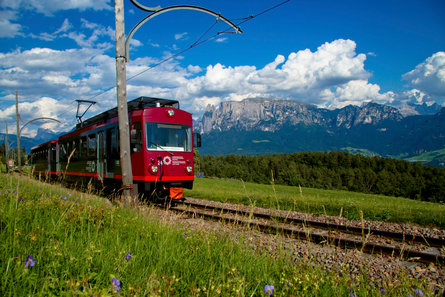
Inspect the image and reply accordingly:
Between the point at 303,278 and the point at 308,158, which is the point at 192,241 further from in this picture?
the point at 308,158

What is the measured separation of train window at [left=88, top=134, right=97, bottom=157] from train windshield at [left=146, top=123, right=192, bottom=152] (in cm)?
438

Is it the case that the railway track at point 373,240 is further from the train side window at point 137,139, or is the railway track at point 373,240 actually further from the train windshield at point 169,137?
the train side window at point 137,139

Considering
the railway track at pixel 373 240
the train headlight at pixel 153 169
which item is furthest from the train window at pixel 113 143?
the railway track at pixel 373 240

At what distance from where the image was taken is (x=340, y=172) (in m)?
114

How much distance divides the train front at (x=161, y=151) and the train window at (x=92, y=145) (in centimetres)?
383

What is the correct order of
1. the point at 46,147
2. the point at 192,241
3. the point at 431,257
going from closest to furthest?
1. the point at 192,241
2. the point at 431,257
3. the point at 46,147

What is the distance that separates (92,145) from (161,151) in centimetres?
507

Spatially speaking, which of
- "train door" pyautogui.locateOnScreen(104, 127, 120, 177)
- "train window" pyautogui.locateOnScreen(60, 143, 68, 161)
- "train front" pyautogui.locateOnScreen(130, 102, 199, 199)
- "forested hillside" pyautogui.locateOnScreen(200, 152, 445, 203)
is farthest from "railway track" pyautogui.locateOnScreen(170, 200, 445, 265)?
"forested hillside" pyautogui.locateOnScreen(200, 152, 445, 203)

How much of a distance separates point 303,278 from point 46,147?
25559mm

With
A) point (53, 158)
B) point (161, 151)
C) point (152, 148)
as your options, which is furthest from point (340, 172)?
point (152, 148)

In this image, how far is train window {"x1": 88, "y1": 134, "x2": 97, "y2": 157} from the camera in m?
13.7

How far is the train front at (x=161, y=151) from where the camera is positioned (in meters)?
10.5

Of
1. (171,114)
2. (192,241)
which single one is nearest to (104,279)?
(192,241)

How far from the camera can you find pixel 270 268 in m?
3.01
